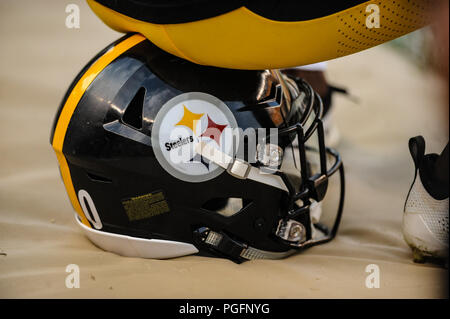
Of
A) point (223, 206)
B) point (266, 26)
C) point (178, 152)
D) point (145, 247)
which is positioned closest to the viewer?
point (266, 26)

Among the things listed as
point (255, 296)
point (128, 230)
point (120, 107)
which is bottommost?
point (255, 296)

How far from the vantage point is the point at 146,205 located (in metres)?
1.55

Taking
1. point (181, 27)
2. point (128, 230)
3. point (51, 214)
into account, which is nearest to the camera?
point (181, 27)

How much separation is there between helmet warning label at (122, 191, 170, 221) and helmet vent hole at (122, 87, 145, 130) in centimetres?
20

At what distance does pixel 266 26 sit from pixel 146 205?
61 centimetres

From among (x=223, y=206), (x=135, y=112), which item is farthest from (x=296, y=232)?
(x=135, y=112)

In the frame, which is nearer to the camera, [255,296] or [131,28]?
[255,296]

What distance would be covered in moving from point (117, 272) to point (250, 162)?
1.64ft

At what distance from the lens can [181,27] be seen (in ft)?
4.60

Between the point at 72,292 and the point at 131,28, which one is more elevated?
the point at 131,28

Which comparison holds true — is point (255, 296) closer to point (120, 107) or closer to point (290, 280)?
point (290, 280)

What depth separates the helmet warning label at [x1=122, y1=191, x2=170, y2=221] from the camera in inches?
60.6

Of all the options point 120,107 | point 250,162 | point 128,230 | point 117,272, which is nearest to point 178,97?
point 120,107

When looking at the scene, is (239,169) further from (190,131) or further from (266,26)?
(266,26)
